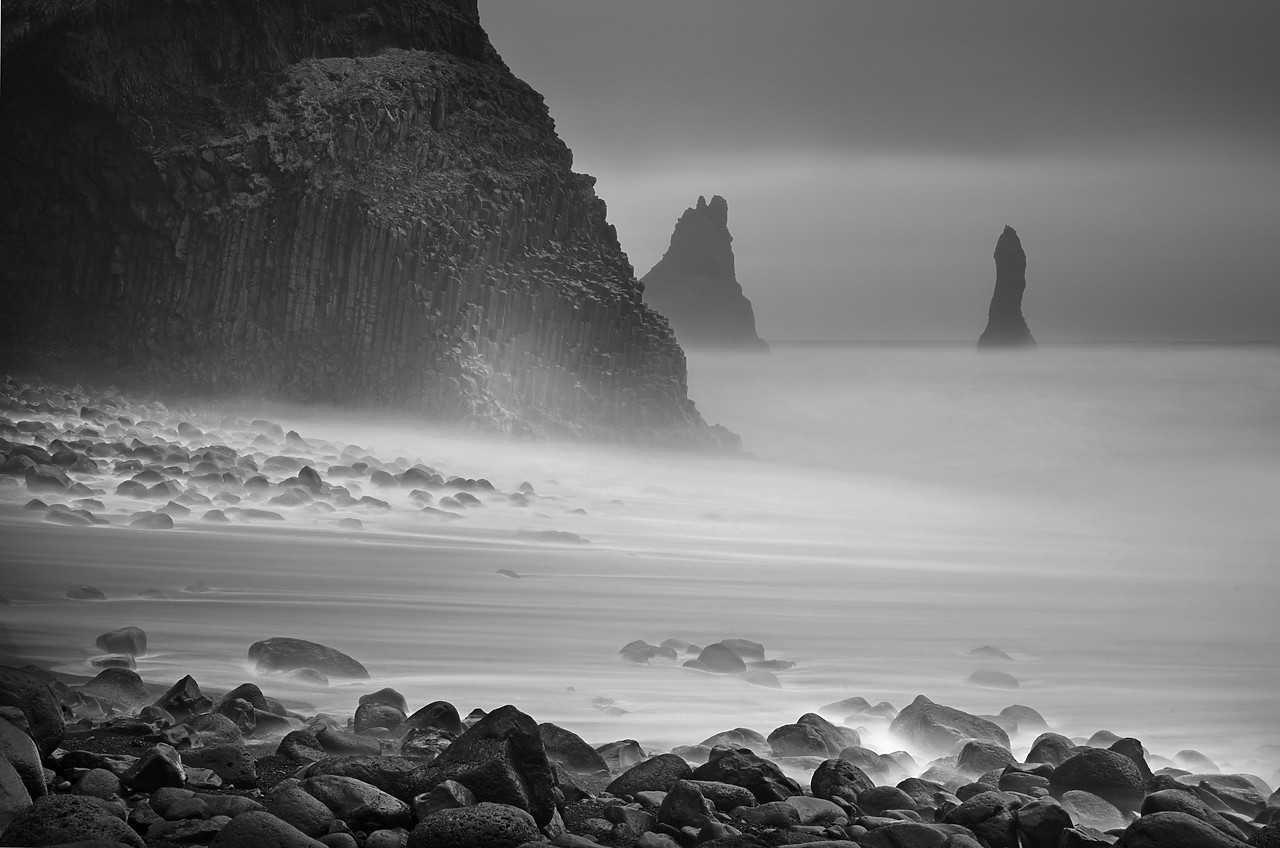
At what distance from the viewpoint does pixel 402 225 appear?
23.4ft

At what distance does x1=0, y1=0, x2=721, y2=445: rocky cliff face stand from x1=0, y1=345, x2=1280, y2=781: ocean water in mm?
840

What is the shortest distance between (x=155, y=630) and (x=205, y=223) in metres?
4.13

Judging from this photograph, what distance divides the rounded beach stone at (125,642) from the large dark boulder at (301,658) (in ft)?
1.55

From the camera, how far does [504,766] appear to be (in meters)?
2.65

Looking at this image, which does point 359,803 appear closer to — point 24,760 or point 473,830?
point 473,830

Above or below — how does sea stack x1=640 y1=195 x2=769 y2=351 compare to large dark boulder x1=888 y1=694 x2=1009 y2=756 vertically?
above

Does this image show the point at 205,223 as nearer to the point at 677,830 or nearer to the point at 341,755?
the point at 341,755

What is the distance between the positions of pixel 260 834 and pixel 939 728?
6.44ft

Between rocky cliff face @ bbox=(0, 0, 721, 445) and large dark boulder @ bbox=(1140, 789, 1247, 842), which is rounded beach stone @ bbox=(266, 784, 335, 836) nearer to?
large dark boulder @ bbox=(1140, 789, 1247, 842)

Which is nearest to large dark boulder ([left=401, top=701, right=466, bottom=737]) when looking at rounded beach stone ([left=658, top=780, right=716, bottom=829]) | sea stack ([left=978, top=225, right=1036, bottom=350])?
rounded beach stone ([left=658, top=780, right=716, bottom=829])

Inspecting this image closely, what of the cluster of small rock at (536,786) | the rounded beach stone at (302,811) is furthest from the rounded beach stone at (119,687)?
the rounded beach stone at (302,811)

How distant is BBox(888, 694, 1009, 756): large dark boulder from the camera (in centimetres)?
338

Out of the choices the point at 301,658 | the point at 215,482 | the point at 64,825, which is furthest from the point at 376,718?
the point at 215,482

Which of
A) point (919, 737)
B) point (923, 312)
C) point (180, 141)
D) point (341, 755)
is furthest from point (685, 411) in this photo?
point (180, 141)
